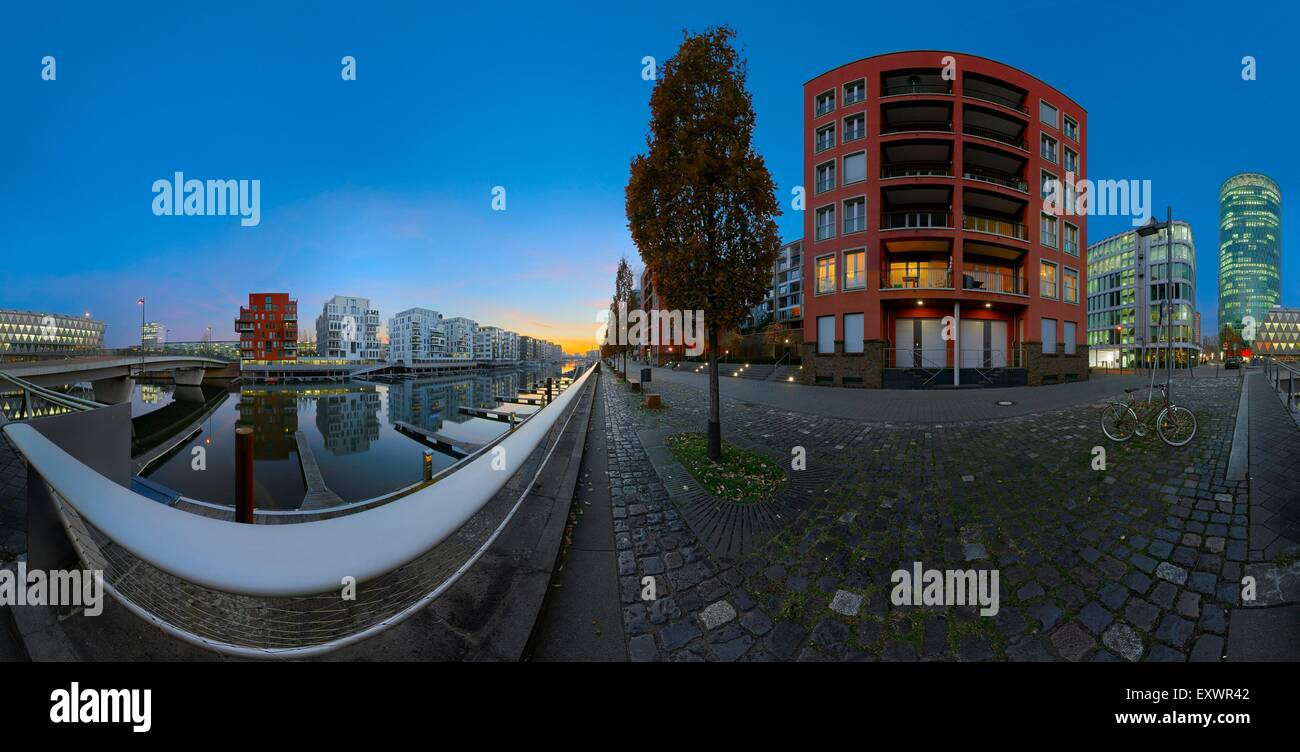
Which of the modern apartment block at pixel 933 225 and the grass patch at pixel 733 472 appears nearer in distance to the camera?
the grass patch at pixel 733 472

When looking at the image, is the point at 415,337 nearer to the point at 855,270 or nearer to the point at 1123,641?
the point at 855,270

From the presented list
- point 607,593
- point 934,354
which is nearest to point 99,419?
point 607,593

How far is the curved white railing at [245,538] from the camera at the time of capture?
2104mm

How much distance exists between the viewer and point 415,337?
11919 cm

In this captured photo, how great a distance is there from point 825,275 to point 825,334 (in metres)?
3.63

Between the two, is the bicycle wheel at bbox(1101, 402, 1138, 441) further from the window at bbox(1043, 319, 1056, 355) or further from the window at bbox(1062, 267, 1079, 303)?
the window at bbox(1062, 267, 1079, 303)

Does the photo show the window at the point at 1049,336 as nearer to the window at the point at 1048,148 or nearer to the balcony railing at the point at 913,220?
the balcony railing at the point at 913,220

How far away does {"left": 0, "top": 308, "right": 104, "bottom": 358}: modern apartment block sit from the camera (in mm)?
73250

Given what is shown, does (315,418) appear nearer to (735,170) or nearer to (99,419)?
(99,419)

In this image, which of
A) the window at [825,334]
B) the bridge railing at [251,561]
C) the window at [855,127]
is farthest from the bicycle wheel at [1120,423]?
the window at [855,127]

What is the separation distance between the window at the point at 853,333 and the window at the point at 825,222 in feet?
16.7

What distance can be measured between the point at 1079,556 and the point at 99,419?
966 centimetres

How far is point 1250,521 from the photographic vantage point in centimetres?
423

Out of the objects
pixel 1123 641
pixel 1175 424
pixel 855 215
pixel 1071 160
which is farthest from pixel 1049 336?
pixel 1123 641
